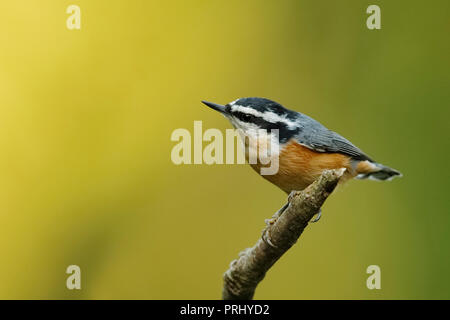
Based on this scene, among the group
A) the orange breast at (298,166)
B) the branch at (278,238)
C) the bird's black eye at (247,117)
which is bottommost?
the branch at (278,238)

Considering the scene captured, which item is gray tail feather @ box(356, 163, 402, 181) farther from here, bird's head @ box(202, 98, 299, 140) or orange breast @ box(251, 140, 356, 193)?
bird's head @ box(202, 98, 299, 140)

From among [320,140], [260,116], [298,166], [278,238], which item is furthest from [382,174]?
[278,238]

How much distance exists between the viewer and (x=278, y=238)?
3088mm

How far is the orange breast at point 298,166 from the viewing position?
3.78 metres

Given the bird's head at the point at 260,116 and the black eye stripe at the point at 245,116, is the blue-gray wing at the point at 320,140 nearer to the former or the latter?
the bird's head at the point at 260,116

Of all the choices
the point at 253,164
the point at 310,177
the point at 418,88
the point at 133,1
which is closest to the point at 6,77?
the point at 133,1

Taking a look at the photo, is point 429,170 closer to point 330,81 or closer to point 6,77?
point 330,81

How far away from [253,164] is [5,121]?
2.55 meters

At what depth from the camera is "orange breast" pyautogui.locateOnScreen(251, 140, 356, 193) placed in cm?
378

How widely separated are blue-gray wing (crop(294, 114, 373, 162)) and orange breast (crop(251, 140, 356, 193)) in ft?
0.15

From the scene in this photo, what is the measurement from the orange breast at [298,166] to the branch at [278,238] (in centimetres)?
44

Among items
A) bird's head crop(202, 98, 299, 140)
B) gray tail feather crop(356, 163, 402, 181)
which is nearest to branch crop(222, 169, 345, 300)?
bird's head crop(202, 98, 299, 140)

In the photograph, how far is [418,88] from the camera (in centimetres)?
512

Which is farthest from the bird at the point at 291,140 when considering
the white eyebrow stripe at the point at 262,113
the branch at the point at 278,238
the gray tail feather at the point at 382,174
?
the gray tail feather at the point at 382,174
